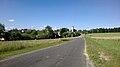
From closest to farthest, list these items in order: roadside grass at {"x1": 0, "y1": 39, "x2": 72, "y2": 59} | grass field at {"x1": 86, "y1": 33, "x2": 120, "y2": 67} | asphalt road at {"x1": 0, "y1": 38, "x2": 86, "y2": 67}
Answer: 1. asphalt road at {"x1": 0, "y1": 38, "x2": 86, "y2": 67}
2. grass field at {"x1": 86, "y1": 33, "x2": 120, "y2": 67}
3. roadside grass at {"x1": 0, "y1": 39, "x2": 72, "y2": 59}

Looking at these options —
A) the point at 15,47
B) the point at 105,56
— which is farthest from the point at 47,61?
the point at 15,47

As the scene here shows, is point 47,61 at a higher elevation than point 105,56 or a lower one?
higher

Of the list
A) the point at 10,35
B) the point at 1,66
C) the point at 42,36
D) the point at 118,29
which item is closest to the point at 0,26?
the point at 42,36

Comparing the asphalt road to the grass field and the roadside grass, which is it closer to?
the grass field

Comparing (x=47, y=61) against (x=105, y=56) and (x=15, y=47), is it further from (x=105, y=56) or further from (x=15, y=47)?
(x=15, y=47)

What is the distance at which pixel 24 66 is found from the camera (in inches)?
534

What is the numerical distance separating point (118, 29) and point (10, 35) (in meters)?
121

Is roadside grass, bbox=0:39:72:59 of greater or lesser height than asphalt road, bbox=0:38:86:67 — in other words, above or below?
above

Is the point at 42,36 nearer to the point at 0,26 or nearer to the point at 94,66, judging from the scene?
the point at 0,26

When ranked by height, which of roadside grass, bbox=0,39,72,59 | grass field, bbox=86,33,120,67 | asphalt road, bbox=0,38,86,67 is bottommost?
grass field, bbox=86,33,120,67

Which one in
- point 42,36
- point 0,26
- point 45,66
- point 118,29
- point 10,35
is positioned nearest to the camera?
point 45,66

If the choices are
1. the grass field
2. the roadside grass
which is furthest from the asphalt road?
the roadside grass

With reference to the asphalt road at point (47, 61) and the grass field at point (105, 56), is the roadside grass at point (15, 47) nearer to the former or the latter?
the asphalt road at point (47, 61)

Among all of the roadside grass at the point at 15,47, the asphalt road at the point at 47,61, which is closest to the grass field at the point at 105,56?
the asphalt road at the point at 47,61
